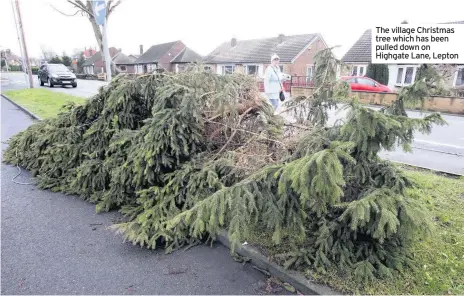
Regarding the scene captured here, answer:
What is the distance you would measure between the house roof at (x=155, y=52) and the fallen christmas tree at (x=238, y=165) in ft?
168

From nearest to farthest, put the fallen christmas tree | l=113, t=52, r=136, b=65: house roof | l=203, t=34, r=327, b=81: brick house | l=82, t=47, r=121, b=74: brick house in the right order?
the fallen christmas tree < l=203, t=34, r=327, b=81: brick house < l=113, t=52, r=136, b=65: house roof < l=82, t=47, r=121, b=74: brick house

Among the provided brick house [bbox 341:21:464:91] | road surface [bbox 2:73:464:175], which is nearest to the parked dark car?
road surface [bbox 2:73:464:175]

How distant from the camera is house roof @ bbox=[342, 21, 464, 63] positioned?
28.3 m

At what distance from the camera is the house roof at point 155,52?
2142 inches

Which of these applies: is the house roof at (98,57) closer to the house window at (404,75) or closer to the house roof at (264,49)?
the house roof at (264,49)

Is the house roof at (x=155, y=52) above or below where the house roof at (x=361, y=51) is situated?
above

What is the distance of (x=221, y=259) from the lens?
3322 millimetres

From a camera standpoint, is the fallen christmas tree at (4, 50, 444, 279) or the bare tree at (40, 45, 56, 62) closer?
the fallen christmas tree at (4, 50, 444, 279)

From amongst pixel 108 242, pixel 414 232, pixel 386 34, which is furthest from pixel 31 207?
pixel 386 34

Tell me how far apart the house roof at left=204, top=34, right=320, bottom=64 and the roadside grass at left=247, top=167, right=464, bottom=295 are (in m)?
31.7

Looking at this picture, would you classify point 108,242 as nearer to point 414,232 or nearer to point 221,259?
point 221,259

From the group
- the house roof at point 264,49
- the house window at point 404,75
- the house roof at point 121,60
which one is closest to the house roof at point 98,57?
the house roof at point 121,60

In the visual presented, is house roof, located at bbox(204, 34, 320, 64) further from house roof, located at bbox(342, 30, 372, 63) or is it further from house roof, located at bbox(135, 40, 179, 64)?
house roof, located at bbox(135, 40, 179, 64)

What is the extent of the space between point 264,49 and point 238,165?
3605 centimetres
